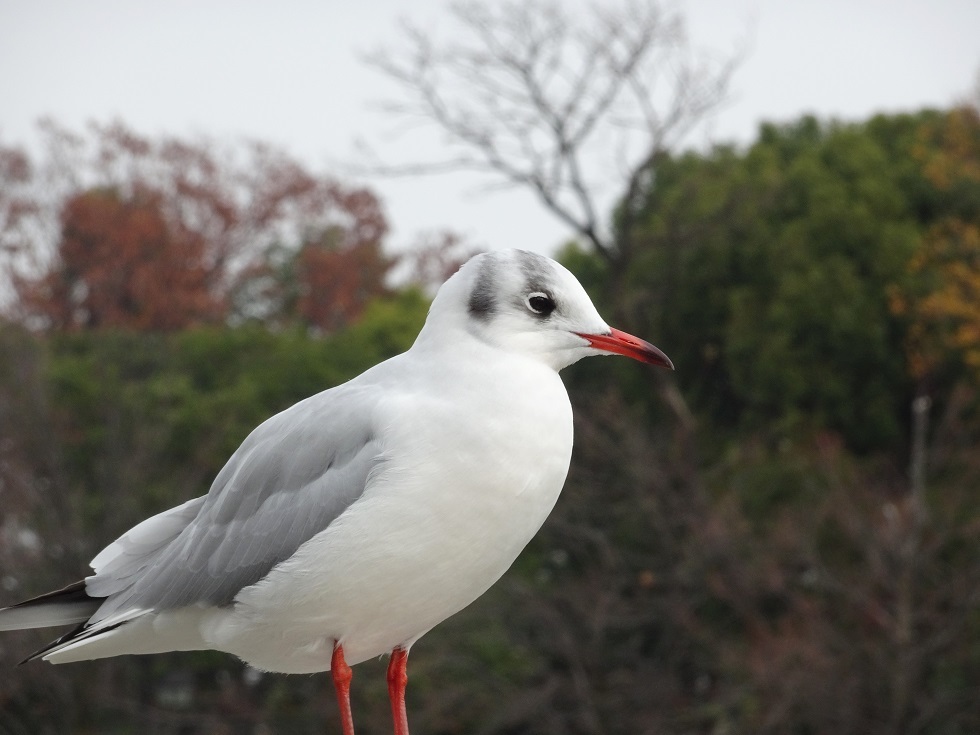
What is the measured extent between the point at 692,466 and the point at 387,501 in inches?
592

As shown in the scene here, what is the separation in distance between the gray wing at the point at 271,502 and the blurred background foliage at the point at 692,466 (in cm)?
1151

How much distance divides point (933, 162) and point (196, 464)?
11.9 m

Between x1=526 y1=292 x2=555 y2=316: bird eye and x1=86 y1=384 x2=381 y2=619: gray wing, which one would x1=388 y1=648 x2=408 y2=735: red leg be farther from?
x1=526 y1=292 x2=555 y2=316: bird eye

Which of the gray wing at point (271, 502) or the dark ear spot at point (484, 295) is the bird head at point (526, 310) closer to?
the dark ear spot at point (484, 295)

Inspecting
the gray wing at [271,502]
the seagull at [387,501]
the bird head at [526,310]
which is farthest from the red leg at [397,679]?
the bird head at [526,310]

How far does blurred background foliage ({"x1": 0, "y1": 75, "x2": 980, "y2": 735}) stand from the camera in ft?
49.6

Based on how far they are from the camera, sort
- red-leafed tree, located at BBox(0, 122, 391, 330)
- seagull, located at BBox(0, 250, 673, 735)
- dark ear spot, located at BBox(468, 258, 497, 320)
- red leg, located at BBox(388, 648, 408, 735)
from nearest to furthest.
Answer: seagull, located at BBox(0, 250, 673, 735), dark ear spot, located at BBox(468, 258, 497, 320), red leg, located at BBox(388, 648, 408, 735), red-leafed tree, located at BBox(0, 122, 391, 330)

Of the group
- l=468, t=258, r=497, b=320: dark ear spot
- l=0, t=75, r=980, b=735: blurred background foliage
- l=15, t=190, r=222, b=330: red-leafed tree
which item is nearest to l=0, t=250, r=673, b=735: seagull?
l=468, t=258, r=497, b=320: dark ear spot

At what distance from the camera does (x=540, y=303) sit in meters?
3.25

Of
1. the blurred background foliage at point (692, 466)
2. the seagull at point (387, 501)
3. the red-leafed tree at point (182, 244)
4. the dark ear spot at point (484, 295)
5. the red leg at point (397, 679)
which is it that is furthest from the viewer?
the red-leafed tree at point (182, 244)

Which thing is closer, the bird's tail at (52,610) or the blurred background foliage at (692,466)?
the bird's tail at (52,610)

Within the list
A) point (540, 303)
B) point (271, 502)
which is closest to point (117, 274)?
point (271, 502)

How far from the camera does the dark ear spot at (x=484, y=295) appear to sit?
3221 millimetres

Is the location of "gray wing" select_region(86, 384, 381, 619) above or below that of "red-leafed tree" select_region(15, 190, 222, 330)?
below
